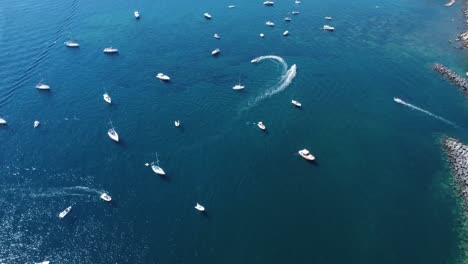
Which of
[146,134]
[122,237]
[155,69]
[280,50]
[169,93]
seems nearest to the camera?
[122,237]

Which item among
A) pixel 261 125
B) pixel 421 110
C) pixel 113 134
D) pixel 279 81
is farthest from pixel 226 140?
pixel 421 110

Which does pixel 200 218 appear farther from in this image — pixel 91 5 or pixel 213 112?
pixel 91 5

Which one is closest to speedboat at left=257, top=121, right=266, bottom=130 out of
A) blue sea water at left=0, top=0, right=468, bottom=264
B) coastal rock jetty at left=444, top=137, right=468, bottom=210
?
blue sea water at left=0, top=0, right=468, bottom=264

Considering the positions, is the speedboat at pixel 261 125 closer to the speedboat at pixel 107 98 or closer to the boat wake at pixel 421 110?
the boat wake at pixel 421 110

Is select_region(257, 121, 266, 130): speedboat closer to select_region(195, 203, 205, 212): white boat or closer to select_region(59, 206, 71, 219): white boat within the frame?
select_region(195, 203, 205, 212): white boat

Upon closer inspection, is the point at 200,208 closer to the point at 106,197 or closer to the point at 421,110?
the point at 106,197

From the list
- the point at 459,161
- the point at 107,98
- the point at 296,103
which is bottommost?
the point at 459,161

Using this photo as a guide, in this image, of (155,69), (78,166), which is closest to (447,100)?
(155,69)
